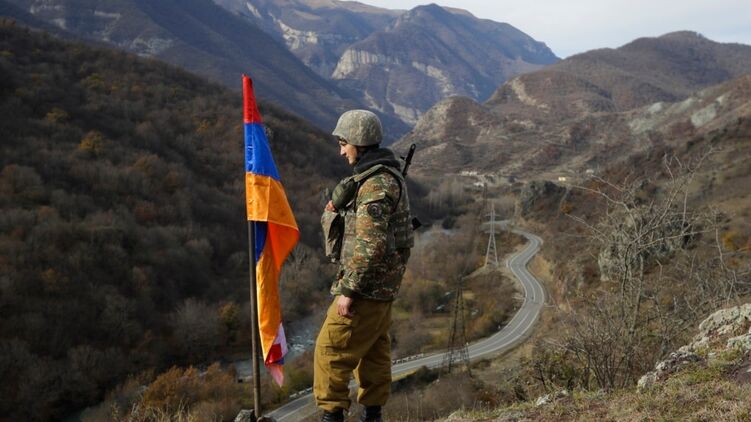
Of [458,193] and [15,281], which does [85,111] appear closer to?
[15,281]

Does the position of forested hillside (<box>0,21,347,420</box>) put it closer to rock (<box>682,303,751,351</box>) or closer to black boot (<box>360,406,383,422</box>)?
black boot (<box>360,406,383,422</box>)

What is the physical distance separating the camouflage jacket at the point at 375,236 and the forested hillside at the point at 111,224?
24475 millimetres

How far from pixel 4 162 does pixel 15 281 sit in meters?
15.0

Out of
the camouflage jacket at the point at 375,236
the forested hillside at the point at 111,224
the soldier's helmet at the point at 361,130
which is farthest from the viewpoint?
the forested hillside at the point at 111,224

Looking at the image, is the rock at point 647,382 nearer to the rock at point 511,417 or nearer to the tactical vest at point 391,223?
the rock at point 511,417

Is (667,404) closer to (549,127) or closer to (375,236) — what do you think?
(375,236)

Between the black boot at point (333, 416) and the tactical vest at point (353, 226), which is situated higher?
the tactical vest at point (353, 226)

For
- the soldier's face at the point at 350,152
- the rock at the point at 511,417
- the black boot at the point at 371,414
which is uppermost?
the soldier's face at the point at 350,152

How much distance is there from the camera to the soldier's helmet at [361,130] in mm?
3727

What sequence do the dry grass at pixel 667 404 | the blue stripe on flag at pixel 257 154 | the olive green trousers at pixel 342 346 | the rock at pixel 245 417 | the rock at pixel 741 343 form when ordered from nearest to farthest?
1. the dry grass at pixel 667 404
2. the olive green trousers at pixel 342 346
3. the rock at pixel 245 417
4. the rock at pixel 741 343
5. the blue stripe on flag at pixel 257 154

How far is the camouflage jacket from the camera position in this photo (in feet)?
11.1

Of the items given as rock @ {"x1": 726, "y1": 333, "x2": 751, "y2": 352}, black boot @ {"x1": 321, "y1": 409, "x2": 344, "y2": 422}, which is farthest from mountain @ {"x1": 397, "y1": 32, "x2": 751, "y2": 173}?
black boot @ {"x1": 321, "y1": 409, "x2": 344, "y2": 422}

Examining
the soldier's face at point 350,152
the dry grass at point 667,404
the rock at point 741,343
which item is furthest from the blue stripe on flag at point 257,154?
the rock at point 741,343

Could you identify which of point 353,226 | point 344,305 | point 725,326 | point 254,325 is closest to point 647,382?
point 725,326
